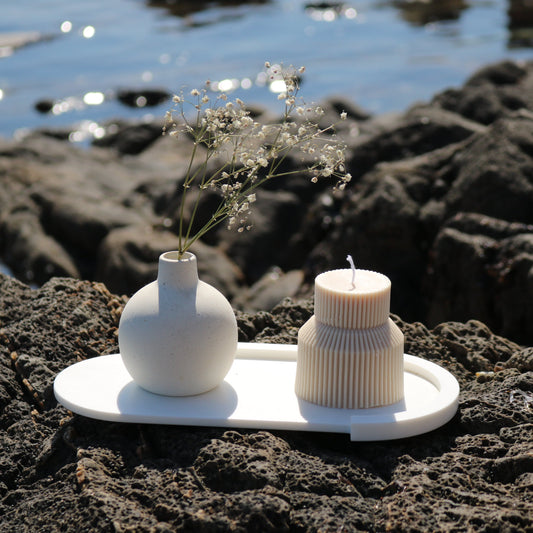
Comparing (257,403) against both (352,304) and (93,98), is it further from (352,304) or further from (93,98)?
(93,98)

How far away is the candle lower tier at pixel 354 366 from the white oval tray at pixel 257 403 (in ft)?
0.13

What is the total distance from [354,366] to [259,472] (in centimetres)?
53

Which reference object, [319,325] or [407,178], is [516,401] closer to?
[319,325]

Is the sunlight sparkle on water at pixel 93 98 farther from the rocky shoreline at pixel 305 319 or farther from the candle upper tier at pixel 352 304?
the candle upper tier at pixel 352 304

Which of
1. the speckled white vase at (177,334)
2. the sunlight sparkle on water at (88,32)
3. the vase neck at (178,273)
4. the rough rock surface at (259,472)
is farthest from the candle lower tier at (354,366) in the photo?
the sunlight sparkle on water at (88,32)

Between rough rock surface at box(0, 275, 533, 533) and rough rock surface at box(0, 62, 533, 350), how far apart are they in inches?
86.1

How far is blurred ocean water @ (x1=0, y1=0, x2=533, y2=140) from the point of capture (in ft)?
48.6

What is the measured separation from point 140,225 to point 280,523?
6.20 m

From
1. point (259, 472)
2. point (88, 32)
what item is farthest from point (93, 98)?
point (259, 472)

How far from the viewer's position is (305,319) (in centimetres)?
359

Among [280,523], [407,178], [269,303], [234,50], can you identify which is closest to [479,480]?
[280,523]

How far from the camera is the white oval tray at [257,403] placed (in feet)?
8.77

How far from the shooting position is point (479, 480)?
2.49 m

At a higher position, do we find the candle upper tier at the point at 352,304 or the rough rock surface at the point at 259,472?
the candle upper tier at the point at 352,304
